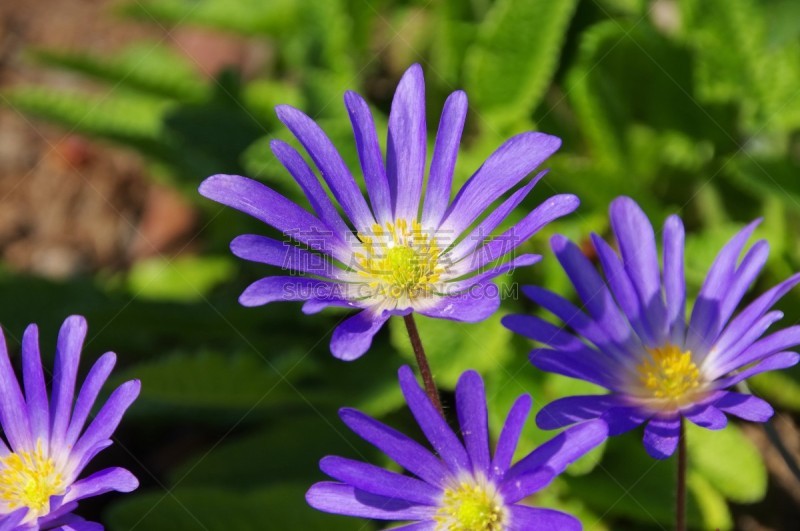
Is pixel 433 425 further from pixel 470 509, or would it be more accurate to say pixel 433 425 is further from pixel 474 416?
pixel 470 509

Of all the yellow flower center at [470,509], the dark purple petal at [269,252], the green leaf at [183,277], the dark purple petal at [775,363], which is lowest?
the yellow flower center at [470,509]

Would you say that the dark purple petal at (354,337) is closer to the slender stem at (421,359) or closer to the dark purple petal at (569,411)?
the slender stem at (421,359)

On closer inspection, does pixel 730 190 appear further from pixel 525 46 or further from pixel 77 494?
pixel 77 494

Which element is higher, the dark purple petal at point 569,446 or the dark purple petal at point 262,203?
the dark purple petal at point 262,203

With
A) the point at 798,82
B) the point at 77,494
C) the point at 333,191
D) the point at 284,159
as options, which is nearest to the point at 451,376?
the point at 333,191

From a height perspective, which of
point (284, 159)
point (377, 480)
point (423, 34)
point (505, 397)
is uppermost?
point (423, 34)

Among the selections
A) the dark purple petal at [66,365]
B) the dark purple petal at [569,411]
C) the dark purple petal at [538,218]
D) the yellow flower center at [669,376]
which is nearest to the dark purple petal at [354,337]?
the dark purple petal at [538,218]

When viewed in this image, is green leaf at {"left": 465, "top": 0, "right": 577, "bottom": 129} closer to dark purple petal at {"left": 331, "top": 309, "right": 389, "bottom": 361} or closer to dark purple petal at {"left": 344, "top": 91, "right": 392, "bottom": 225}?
dark purple petal at {"left": 344, "top": 91, "right": 392, "bottom": 225}
